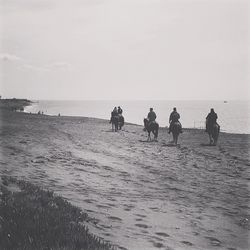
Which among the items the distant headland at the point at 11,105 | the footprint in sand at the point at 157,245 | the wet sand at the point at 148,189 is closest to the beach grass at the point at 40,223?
the wet sand at the point at 148,189

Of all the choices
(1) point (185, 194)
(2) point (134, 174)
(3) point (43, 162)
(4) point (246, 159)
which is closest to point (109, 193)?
(1) point (185, 194)

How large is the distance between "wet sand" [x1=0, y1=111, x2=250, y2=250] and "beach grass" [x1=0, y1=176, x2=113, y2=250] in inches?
23.7

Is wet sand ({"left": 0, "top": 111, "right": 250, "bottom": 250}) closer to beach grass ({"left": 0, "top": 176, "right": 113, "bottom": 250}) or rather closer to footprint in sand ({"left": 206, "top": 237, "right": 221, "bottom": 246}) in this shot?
footprint in sand ({"left": 206, "top": 237, "right": 221, "bottom": 246})

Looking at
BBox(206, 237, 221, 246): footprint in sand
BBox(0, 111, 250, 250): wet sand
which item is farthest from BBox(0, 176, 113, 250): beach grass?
BBox(206, 237, 221, 246): footprint in sand

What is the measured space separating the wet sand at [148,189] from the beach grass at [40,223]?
1.98 feet

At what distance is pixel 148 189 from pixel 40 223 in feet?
17.6

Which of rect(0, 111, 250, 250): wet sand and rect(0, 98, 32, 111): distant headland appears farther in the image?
rect(0, 98, 32, 111): distant headland

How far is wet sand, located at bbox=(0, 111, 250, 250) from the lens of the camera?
7.05m

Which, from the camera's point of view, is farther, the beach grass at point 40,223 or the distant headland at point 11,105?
the distant headland at point 11,105

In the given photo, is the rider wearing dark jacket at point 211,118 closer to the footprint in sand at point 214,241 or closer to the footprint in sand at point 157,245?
the footprint in sand at point 214,241

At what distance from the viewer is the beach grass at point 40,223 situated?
17.4 feet

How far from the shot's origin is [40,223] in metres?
5.93

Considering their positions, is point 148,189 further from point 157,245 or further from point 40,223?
point 40,223

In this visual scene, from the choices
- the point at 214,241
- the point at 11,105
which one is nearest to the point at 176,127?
the point at 214,241
